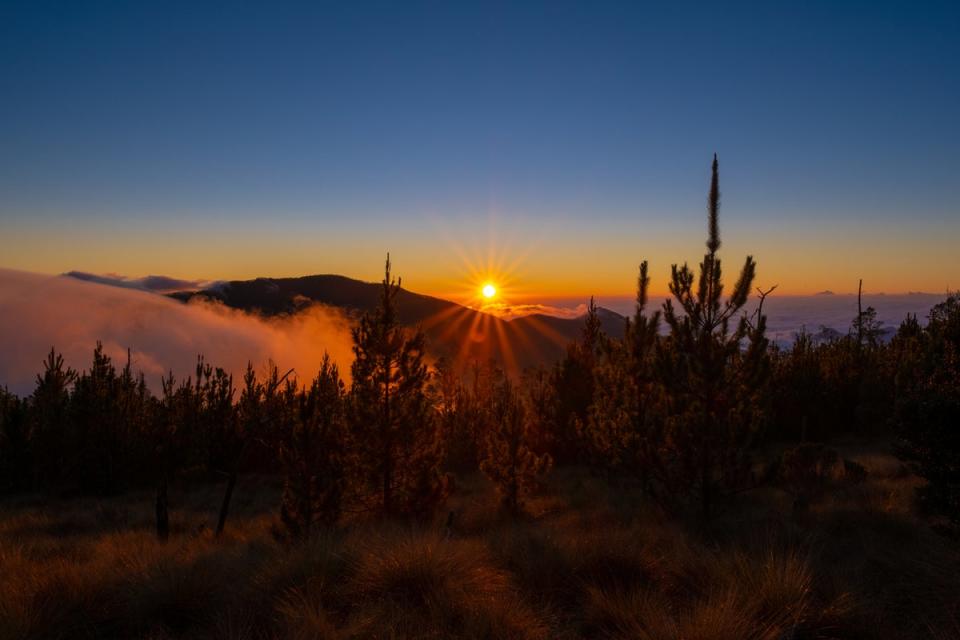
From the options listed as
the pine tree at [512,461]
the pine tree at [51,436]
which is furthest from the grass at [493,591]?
the pine tree at [51,436]

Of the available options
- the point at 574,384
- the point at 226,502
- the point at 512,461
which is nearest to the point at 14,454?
the point at 226,502

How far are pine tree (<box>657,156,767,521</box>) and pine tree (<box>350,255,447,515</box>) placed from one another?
6076mm

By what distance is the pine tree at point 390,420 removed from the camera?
1395 centimetres

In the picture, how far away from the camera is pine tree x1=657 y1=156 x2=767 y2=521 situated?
33.7ft

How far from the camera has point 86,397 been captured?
24062mm

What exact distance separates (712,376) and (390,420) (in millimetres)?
7437

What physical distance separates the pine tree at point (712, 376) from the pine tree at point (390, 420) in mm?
6076

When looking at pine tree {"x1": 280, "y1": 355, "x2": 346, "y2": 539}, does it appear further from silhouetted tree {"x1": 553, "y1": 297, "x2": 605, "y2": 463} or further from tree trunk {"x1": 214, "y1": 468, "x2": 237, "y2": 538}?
silhouetted tree {"x1": 553, "y1": 297, "x2": 605, "y2": 463}

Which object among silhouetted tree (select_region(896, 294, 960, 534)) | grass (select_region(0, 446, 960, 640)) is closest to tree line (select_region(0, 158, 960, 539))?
silhouetted tree (select_region(896, 294, 960, 534))

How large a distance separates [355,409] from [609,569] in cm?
815

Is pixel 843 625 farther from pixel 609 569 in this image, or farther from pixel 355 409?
pixel 355 409

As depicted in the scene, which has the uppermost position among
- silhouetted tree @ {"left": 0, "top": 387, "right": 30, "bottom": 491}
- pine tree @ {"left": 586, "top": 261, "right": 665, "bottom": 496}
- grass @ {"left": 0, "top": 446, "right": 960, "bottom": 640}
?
pine tree @ {"left": 586, "top": 261, "right": 665, "bottom": 496}

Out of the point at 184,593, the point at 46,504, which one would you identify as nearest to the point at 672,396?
the point at 184,593

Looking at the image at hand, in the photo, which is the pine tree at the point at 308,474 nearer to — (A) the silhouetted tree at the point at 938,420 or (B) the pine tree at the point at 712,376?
(B) the pine tree at the point at 712,376
